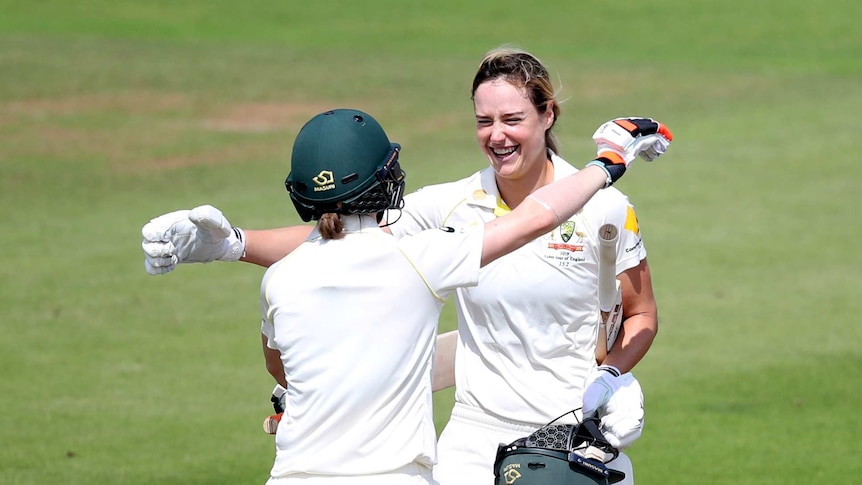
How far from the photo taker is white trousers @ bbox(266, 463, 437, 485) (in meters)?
3.84

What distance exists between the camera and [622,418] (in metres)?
4.71

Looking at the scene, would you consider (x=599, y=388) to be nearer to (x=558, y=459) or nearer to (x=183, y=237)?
(x=558, y=459)

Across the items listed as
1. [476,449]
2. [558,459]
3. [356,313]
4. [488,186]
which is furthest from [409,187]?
[356,313]

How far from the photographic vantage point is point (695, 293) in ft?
39.1

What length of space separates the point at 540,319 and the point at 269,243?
1.05 m

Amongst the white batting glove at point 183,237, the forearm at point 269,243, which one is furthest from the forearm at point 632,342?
the white batting glove at point 183,237

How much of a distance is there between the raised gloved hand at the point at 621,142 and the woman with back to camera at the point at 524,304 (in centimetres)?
53

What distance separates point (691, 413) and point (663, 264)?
4073 mm

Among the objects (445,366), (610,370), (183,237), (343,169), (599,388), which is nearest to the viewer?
(343,169)

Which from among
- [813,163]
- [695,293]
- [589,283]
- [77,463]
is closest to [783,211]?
[813,163]

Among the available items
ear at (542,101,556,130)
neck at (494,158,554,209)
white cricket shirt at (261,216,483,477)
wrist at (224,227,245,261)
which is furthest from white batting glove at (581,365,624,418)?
wrist at (224,227,245,261)

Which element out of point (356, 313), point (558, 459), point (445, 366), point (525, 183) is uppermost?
point (525, 183)

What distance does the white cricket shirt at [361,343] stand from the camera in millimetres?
3865

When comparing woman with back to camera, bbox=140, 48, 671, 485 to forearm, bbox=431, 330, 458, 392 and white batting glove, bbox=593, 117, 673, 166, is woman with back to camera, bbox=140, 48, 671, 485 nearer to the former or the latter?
forearm, bbox=431, 330, 458, 392
